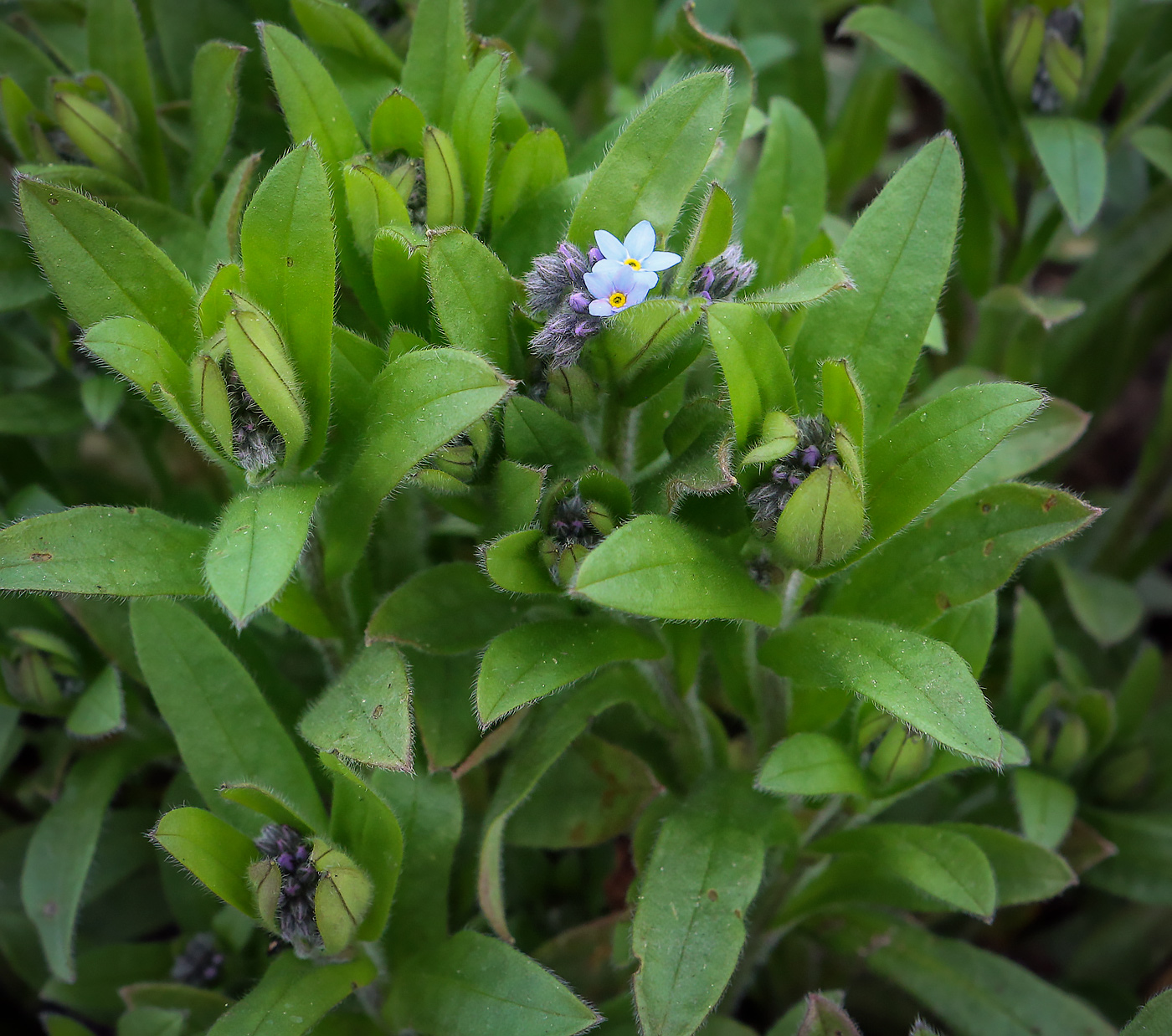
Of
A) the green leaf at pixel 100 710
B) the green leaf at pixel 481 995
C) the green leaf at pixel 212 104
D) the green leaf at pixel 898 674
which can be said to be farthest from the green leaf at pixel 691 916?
the green leaf at pixel 212 104

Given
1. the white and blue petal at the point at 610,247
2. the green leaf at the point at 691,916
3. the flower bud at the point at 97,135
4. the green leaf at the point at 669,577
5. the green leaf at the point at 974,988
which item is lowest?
the green leaf at the point at 974,988

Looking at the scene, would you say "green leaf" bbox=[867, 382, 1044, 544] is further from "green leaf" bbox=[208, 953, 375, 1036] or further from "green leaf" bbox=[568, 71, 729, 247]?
"green leaf" bbox=[208, 953, 375, 1036]

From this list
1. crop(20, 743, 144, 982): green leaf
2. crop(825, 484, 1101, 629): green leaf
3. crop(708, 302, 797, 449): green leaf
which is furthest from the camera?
crop(20, 743, 144, 982): green leaf

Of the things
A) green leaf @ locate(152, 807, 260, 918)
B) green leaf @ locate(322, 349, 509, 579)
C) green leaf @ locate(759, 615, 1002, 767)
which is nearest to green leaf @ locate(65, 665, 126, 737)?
green leaf @ locate(152, 807, 260, 918)

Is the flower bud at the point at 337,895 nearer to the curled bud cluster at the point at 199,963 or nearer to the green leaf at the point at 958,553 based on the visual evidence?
the curled bud cluster at the point at 199,963

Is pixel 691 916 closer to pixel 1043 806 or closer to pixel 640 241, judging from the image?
pixel 1043 806

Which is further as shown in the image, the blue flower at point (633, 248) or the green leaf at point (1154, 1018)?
the green leaf at point (1154, 1018)

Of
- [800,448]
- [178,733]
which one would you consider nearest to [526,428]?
[800,448]

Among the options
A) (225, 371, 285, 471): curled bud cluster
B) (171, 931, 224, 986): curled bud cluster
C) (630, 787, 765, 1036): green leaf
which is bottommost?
(171, 931, 224, 986): curled bud cluster
